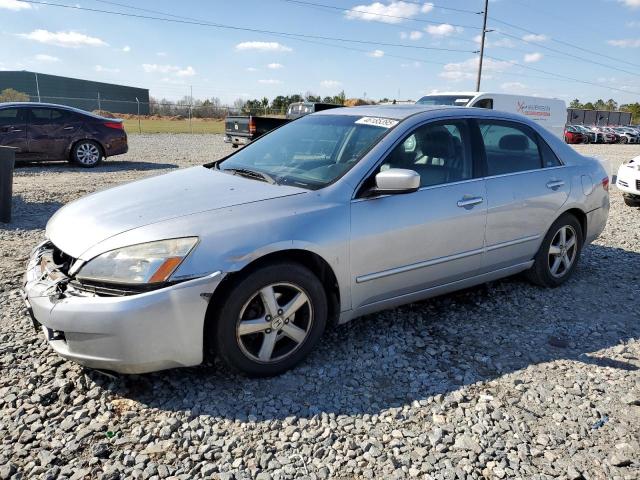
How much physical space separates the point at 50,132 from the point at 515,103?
14.1 meters

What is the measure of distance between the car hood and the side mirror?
1.65 feet

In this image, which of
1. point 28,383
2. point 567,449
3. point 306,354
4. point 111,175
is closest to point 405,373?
point 306,354

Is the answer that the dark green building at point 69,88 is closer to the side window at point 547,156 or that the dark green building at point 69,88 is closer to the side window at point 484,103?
the side window at point 484,103

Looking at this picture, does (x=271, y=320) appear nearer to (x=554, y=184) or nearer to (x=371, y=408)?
(x=371, y=408)

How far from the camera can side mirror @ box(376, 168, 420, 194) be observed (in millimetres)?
3143

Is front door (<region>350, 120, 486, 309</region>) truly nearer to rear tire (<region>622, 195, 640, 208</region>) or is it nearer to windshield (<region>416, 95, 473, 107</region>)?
rear tire (<region>622, 195, 640, 208</region>)

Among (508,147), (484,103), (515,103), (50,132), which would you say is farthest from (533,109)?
(508,147)

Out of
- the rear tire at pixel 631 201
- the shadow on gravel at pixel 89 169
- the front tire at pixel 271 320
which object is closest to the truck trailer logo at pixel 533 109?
the rear tire at pixel 631 201

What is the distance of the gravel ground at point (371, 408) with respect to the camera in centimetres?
→ 239

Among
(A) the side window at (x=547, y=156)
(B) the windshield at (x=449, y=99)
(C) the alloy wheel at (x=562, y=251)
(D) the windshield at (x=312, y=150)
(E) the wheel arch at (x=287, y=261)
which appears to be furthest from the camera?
(B) the windshield at (x=449, y=99)

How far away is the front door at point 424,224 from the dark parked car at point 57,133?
10.5 meters

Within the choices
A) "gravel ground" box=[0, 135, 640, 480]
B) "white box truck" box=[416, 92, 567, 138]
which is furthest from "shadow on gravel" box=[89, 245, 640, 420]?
"white box truck" box=[416, 92, 567, 138]

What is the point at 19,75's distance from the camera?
63.0 m

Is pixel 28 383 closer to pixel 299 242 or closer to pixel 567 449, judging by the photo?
pixel 299 242
